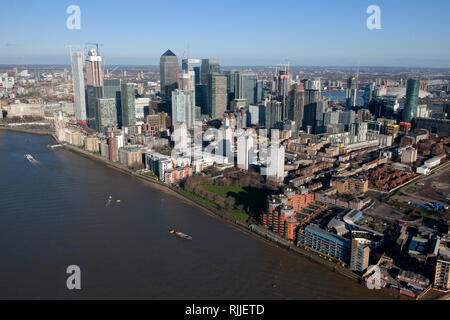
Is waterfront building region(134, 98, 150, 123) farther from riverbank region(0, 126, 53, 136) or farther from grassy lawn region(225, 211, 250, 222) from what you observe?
grassy lawn region(225, 211, 250, 222)

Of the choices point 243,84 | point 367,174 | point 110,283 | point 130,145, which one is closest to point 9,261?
point 110,283

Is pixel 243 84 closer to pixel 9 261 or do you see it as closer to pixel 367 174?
pixel 367 174

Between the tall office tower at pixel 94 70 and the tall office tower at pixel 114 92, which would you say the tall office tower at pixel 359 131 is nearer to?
the tall office tower at pixel 114 92

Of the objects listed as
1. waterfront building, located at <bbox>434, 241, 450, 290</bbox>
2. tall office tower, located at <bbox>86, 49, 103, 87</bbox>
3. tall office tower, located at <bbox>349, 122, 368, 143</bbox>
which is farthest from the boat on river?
tall office tower, located at <bbox>86, 49, 103, 87</bbox>

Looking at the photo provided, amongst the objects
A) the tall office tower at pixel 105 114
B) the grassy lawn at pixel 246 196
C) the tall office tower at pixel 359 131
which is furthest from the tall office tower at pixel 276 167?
the tall office tower at pixel 105 114

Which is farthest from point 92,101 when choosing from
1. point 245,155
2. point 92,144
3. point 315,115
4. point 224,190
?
point 224,190

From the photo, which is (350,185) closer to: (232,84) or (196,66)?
(232,84)
